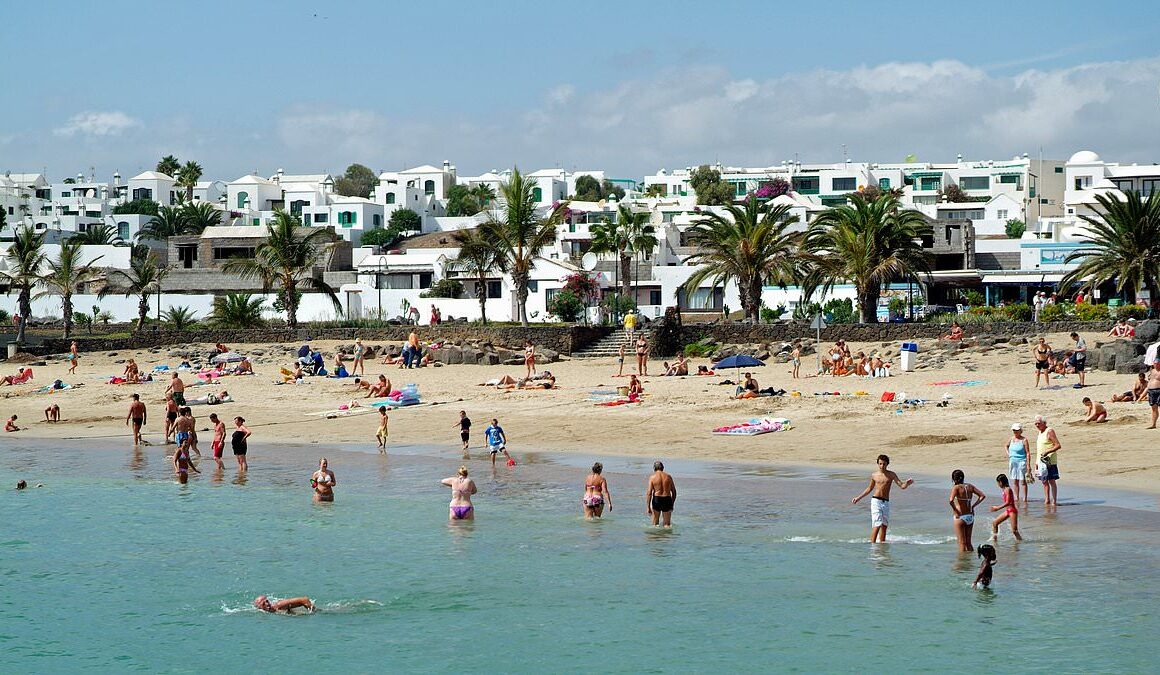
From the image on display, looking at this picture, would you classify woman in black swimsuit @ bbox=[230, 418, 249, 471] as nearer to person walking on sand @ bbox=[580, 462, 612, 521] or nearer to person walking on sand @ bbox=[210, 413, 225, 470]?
person walking on sand @ bbox=[210, 413, 225, 470]

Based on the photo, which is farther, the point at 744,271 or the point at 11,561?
the point at 744,271

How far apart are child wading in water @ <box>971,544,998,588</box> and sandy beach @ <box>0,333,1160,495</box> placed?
6.13m

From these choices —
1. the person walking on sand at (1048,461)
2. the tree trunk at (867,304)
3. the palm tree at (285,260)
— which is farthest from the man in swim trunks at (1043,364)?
the palm tree at (285,260)

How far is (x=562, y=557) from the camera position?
17141 millimetres

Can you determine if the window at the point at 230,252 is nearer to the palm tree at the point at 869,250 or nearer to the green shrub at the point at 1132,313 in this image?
the palm tree at the point at 869,250

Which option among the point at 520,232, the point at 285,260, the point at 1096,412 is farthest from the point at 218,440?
the point at 285,260

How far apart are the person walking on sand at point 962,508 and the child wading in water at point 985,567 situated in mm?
1138

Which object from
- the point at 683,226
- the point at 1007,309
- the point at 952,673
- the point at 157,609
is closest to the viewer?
the point at 952,673

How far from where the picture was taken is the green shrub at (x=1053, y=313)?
40.6m

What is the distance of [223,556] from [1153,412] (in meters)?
16.6

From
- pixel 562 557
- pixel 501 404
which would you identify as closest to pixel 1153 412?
pixel 562 557

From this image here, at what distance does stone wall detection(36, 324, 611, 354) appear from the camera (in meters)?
44.7

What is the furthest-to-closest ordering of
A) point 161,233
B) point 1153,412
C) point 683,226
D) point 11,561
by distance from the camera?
1. point 161,233
2. point 683,226
3. point 1153,412
4. point 11,561

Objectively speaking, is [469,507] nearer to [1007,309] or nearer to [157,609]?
[157,609]
